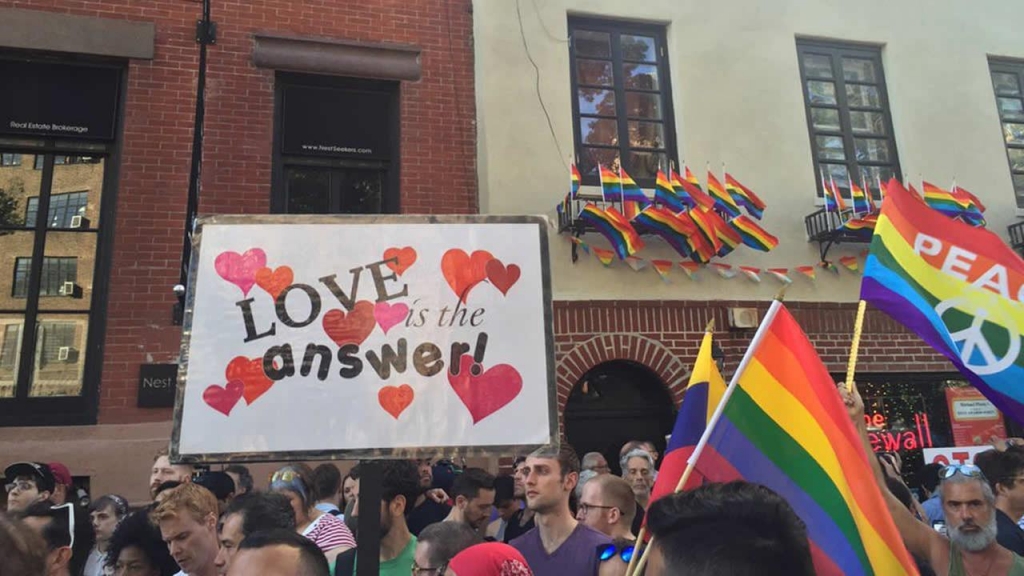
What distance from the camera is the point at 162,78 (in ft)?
23.8

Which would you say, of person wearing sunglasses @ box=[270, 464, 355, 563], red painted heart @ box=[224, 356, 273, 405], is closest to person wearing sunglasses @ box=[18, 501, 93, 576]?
red painted heart @ box=[224, 356, 273, 405]

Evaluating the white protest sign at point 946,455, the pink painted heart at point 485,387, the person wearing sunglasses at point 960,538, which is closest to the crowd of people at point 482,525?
the person wearing sunglasses at point 960,538

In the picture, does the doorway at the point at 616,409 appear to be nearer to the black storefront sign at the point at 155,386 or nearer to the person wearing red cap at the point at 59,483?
the black storefront sign at the point at 155,386

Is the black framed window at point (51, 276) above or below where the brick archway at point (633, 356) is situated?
above

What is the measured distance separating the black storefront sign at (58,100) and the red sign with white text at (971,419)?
9.32m

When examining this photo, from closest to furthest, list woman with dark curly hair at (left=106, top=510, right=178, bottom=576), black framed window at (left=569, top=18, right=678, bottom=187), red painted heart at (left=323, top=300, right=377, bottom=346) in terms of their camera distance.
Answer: red painted heart at (left=323, top=300, right=377, bottom=346), woman with dark curly hair at (left=106, top=510, right=178, bottom=576), black framed window at (left=569, top=18, right=678, bottom=187)

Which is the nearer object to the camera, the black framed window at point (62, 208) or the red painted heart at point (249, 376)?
the red painted heart at point (249, 376)

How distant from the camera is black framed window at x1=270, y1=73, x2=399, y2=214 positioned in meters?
7.66

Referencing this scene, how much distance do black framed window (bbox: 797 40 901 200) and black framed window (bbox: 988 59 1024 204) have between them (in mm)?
1568

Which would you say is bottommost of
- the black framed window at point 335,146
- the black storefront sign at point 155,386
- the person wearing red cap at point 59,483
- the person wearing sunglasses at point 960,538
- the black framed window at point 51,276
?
the person wearing sunglasses at point 960,538

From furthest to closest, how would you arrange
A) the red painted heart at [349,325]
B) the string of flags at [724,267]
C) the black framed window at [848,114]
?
the black framed window at [848,114], the string of flags at [724,267], the red painted heart at [349,325]

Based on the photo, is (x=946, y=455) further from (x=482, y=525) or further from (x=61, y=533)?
(x=61, y=533)

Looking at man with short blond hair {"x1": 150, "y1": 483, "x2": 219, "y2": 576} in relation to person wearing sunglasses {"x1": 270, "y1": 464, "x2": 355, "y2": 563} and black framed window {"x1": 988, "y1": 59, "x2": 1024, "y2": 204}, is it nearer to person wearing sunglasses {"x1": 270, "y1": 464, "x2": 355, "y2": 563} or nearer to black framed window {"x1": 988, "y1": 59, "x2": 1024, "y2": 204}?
person wearing sunglasses {"x1": 270, "y1": 464, "x2": 355, "y2": 563}

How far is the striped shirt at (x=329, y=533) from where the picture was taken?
379cm
